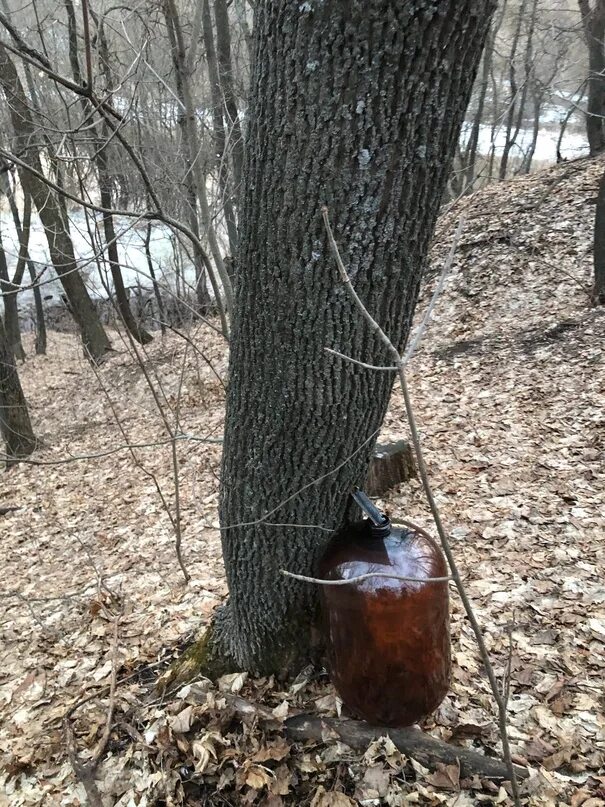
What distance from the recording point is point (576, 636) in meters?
2.49

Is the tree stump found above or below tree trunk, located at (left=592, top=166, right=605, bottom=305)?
below

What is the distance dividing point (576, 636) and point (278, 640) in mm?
1438

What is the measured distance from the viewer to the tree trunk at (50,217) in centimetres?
755

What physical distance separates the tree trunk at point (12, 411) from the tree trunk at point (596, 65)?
34.6 feet

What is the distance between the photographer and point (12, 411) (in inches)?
307

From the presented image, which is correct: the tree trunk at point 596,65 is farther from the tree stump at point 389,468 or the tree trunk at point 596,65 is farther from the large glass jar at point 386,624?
the large glass jar at point 386,624

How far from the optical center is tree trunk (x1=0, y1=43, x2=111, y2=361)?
755cm

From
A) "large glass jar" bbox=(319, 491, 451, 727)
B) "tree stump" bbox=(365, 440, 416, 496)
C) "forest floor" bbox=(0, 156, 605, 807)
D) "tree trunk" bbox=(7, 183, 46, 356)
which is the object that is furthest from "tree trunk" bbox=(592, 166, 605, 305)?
"tree trunk" bbox=(7, 183, 46, 356)

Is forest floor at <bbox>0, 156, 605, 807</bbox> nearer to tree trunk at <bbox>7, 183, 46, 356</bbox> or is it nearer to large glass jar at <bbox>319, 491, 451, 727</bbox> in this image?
large glass jar at <bbox>319, 491, 451, 727</bbox>

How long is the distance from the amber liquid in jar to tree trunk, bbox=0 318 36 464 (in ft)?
23.4

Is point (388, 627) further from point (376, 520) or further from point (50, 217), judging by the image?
point (50, 217)

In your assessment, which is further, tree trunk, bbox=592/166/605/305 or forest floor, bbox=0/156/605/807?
tree trunk, bbox=592/166/605/305

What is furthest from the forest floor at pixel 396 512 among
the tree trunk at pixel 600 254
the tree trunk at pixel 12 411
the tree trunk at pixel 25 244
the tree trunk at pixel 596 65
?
the tree trunk at pixel 596 65

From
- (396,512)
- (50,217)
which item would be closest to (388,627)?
(396,512)
